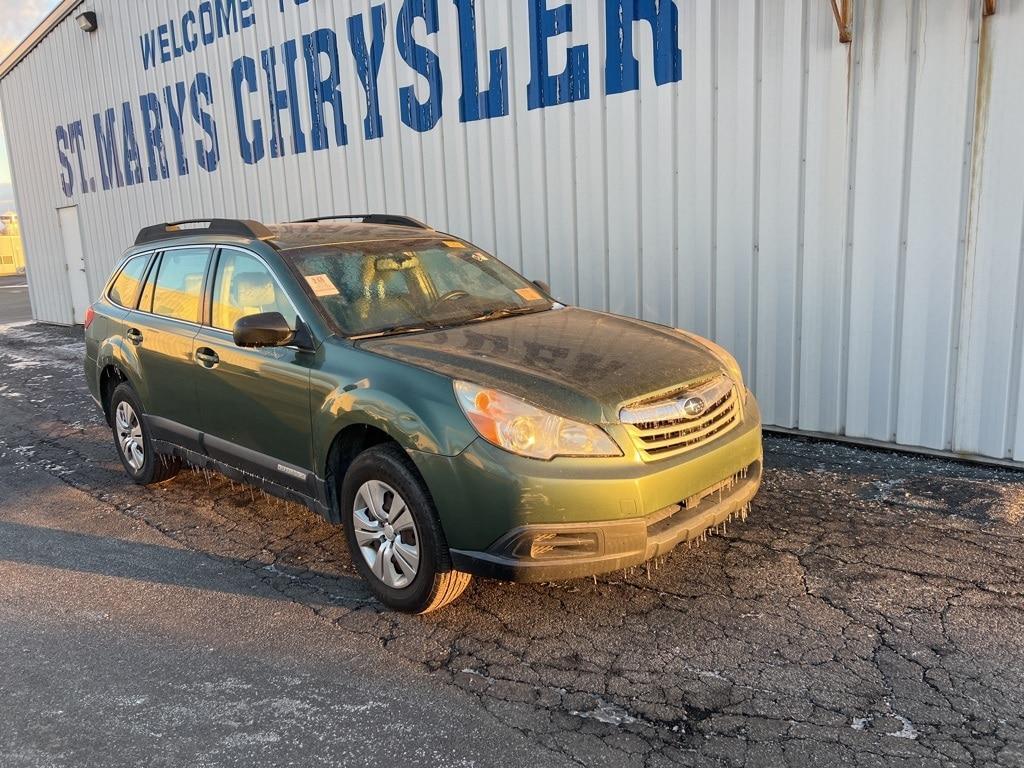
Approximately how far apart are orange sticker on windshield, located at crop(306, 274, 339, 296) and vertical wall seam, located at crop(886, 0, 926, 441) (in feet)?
12.1

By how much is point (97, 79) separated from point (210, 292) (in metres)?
10.7

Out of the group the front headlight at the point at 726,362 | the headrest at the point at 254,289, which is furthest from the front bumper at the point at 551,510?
the headrest at the point at 254,289

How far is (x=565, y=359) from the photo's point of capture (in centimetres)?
367

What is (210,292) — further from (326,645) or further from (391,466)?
(326,645)

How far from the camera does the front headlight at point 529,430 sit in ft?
10.6

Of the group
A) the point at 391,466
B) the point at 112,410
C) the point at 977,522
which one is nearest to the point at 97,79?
the point at 112,410

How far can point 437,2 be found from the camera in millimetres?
7738

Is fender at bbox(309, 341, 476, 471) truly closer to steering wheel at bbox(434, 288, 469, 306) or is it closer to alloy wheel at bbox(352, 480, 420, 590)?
alloy wheel at bbox(352, 480, 420, 590)

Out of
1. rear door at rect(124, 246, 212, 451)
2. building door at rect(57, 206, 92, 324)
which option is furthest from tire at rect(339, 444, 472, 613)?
building door at rect(57, 206, 92, 324)

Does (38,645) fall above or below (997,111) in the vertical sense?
below

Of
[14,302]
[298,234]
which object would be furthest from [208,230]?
[14,302]

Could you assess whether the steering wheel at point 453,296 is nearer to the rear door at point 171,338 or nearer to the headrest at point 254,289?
the headrest at point 254,289

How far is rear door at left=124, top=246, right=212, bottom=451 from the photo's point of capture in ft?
15.8

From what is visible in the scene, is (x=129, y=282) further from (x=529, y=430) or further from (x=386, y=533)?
(x=529, y=430)
